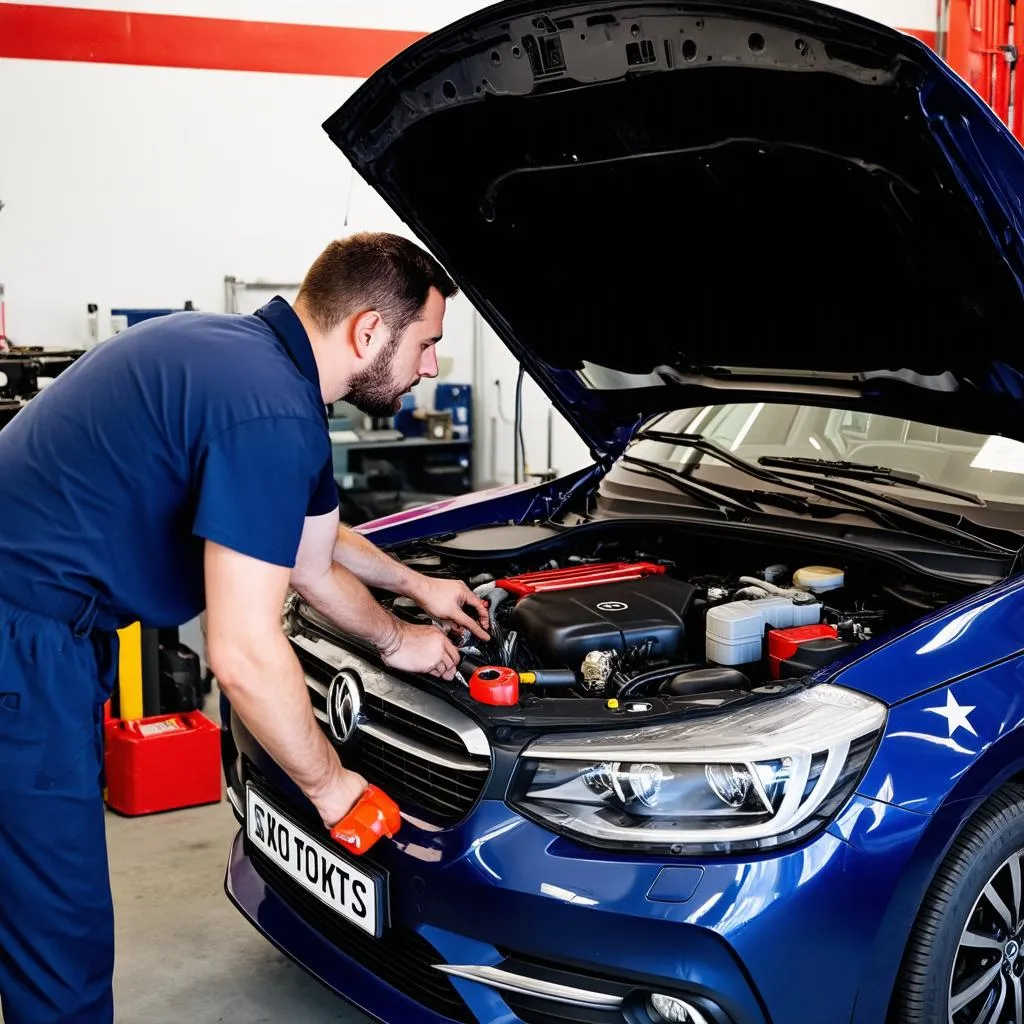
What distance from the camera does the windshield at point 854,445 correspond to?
2416 millimetres

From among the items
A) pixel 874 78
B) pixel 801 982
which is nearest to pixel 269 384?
pixel 874 78

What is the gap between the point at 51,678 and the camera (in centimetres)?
175

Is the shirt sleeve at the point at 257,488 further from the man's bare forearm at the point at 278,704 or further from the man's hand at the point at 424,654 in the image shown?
the man's hand at the point at 424,654

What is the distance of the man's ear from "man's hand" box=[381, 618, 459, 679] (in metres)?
0.47

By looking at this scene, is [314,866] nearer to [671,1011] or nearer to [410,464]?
[671,1011]

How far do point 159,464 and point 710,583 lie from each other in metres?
1.18

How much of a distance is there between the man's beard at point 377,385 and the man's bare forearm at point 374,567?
1.51 ft

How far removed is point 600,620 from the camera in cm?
216

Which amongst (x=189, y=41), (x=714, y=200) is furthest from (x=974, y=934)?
(x=189, y=41)

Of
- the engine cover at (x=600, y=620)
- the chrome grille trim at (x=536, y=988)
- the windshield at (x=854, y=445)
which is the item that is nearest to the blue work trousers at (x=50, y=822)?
the chrome grille trim at (x=536, y=988)

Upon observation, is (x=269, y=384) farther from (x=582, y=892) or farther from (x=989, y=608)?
(x=989, y=608)

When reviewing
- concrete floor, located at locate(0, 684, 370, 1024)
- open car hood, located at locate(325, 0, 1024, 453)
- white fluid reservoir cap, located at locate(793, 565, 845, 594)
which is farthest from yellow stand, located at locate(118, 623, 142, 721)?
white fluid reservoir cap, located at locate(793, 565, 845, 594)

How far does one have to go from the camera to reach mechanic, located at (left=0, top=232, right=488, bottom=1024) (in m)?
1.65

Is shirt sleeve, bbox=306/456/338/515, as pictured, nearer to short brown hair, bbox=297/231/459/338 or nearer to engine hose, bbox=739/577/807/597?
short brown hair, bbox=297/231/459/338
